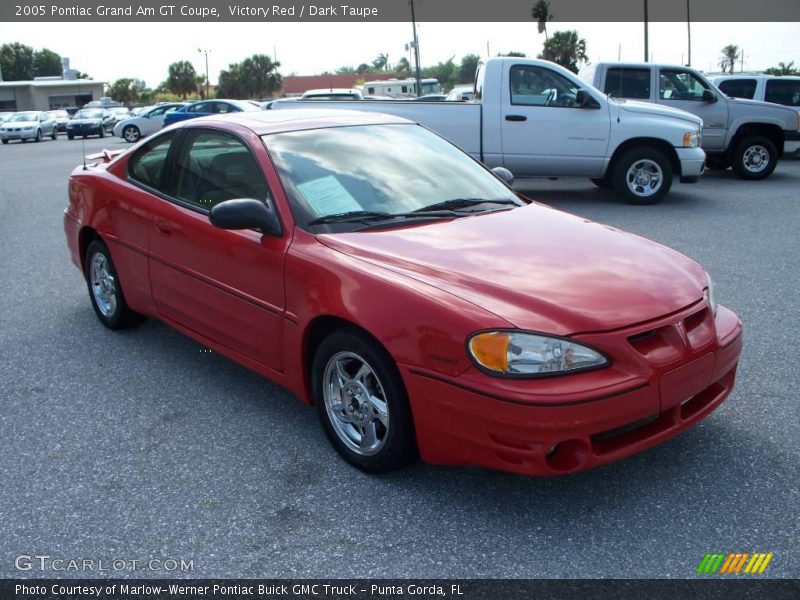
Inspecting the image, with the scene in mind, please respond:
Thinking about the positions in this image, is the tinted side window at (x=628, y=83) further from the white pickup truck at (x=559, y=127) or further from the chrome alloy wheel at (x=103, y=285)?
the chrome alloy wheel at (x=103, y=285)

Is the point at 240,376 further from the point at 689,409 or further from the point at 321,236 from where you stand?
the point at 689,409

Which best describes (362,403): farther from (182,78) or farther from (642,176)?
(182,78)

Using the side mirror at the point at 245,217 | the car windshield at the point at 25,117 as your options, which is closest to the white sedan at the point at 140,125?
the car windshield at the point at 25,117

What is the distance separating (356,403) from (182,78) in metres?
82.3

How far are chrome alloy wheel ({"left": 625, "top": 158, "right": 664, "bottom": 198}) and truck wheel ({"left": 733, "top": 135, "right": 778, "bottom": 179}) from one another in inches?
136

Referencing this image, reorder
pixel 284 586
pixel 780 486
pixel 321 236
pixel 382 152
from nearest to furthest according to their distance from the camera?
pixel 284 586 < pixel 780 486 < pixel 321 236 < pixel 382 152

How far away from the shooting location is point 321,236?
3670 millimetres

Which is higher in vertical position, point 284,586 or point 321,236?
point 321,236

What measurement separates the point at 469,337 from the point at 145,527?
1465 mm

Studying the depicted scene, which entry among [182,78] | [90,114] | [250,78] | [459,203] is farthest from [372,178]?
[182,78]

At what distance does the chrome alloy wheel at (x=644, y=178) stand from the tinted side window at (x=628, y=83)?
7.90ft

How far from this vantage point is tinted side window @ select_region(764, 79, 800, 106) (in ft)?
50.7

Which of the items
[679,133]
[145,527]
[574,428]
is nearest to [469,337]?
[574,428]

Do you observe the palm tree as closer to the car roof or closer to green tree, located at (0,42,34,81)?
green tree, located at (0,42,34,81)
